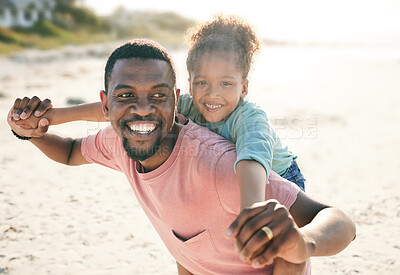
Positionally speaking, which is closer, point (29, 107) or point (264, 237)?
point (264, 237)

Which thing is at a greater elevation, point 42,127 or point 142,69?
point 142,69

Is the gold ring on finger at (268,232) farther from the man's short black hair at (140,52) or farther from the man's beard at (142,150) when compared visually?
the man's short black hair at (140,52)

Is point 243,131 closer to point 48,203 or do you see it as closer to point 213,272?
point 213,272

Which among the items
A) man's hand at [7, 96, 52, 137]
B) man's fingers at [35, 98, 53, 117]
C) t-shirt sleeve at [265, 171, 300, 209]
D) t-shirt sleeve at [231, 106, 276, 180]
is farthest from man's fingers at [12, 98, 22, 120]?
t-shirt sleeve at [265, 171, 300, 209]

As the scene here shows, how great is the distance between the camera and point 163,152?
6.59 feet

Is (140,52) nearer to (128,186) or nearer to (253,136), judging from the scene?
(253,136)

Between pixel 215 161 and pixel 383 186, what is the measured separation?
4809 mm

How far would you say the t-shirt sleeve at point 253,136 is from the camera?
71.4 inches

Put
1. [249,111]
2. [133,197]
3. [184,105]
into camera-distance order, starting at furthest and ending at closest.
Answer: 1. [133,197]
2. [184,105]
3. [249,111]

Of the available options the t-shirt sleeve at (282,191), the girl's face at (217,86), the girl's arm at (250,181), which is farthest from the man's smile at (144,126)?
the girl's face at (217,86)

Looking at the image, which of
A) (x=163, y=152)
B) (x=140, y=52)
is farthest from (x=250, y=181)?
(x=140, y=52)

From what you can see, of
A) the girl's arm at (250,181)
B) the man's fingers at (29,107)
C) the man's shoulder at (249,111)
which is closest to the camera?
the girl's arm at (250,181)

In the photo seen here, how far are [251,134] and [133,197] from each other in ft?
11.8

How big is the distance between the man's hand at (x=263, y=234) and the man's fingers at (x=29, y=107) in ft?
5.71
